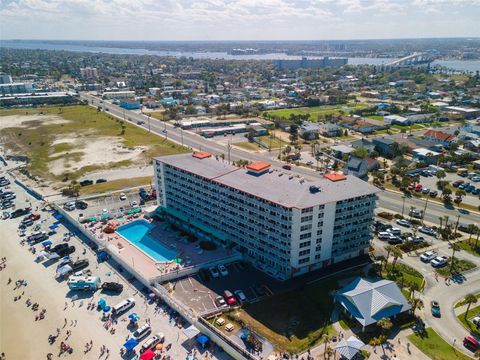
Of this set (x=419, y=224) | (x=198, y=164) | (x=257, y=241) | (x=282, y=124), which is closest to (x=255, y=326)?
(x=257, y=241)

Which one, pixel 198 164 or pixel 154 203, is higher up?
pixel 198 164

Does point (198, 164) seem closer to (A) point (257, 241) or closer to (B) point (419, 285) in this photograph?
(A) point (257, 241)

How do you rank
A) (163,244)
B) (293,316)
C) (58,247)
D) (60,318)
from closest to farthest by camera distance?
(293,316), (60,318), (58,247), (163,244)

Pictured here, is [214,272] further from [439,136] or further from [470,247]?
[439,136]

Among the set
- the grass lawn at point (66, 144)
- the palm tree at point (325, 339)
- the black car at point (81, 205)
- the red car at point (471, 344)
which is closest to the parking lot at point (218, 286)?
the palm tree at point (325, 339)

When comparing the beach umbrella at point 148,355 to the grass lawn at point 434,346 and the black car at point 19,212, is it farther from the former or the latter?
the black car at point 19,212

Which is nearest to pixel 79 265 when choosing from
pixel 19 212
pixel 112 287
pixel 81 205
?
pixel 112 287
